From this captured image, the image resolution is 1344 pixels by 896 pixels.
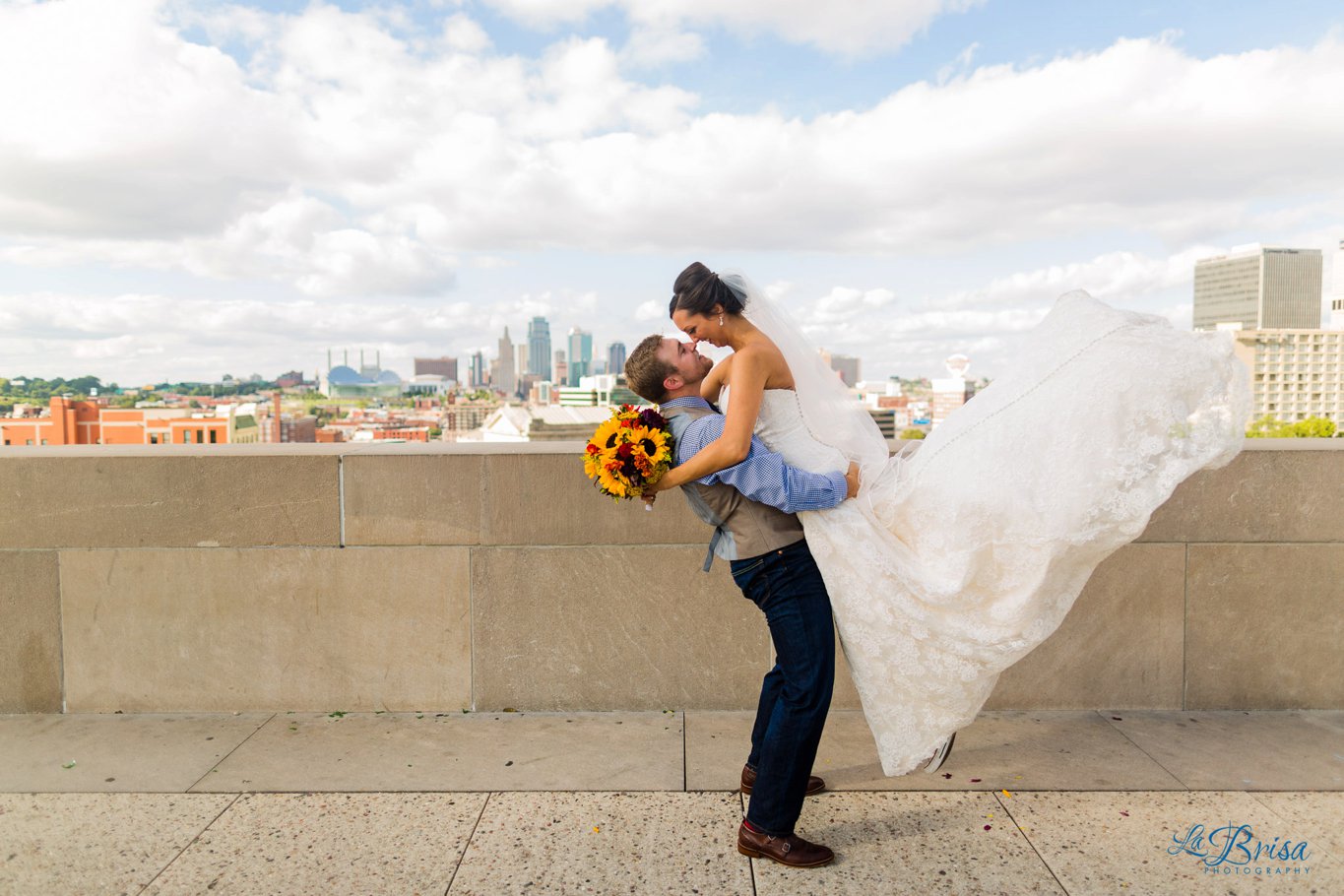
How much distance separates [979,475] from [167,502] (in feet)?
13.5

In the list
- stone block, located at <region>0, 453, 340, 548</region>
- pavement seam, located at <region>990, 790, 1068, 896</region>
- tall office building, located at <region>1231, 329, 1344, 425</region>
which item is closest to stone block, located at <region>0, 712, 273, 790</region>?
stone block, located at <region>0, 453, 340, 548</region>

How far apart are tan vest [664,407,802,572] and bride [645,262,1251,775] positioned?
3.8 inches

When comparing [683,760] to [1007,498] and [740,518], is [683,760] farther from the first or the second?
[1007,498]

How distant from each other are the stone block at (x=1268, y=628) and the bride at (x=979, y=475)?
1.81 metres

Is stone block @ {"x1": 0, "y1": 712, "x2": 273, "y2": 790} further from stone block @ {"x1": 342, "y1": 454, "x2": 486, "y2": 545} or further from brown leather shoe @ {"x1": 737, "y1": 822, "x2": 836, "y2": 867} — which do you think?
brown leather shoe @ {"x1": 737, "y1": 822, "x2": 836, "y2": 867}

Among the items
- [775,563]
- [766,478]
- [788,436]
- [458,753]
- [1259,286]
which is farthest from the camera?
[1259,286]

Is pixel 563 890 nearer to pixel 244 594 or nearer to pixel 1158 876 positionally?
pixel 1158 876

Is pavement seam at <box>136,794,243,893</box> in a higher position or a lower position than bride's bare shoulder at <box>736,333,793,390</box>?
lower

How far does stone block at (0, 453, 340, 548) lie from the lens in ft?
15.5

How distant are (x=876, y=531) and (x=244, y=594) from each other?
342 centimetres

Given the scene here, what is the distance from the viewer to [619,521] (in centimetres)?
468

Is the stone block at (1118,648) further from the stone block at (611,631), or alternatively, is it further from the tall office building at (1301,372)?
the tall office building at (1301,372)

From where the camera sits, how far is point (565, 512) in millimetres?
4676

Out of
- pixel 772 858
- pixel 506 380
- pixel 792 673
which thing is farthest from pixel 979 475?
pixel 506 380
